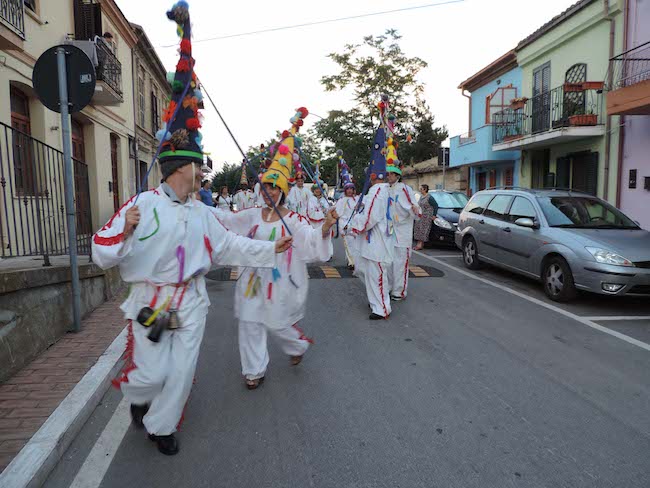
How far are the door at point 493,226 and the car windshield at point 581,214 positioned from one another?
0.86m

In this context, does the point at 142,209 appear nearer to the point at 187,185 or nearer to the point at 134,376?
the point at 187,185

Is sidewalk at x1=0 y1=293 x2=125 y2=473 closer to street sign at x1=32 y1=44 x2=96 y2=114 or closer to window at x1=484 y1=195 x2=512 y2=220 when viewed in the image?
street sign at x1=32 y1=44 x2=96 y2=114

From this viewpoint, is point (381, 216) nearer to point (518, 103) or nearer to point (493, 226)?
point (493, 226)

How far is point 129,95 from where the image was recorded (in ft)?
60.2

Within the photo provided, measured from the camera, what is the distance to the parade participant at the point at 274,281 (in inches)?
161

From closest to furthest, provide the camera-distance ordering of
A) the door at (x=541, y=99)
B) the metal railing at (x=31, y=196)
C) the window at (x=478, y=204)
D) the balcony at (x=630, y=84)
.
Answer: the metal railing at (x=31, y=196) < the window at (x=478, y=204) < the balcony at (x=630, y=84) < the door at (x=541, y=99)

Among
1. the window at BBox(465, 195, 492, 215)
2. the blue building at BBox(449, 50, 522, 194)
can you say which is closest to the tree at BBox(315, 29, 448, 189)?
the blue building at BBox(449, 50, 522, 194)

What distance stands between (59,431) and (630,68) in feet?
48.1

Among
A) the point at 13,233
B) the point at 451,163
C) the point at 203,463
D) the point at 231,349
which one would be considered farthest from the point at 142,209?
the point at 451,163

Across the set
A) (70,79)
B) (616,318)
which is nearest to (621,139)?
(616,318)

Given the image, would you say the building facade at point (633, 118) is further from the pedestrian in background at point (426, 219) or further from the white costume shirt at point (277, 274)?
the white costume shirt at point (277, 274)

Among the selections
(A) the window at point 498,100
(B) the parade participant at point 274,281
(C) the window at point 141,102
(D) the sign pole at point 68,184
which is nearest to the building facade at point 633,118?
(A) the window at point 498,100

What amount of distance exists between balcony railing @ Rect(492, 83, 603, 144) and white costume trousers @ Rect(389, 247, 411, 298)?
978 centimetres

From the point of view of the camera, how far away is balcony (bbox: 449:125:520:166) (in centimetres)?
2003
